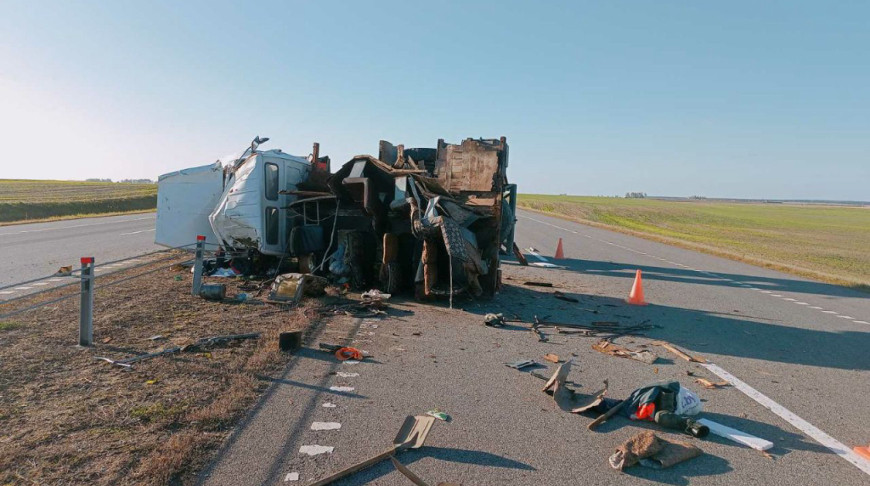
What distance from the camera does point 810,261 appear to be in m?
21.7

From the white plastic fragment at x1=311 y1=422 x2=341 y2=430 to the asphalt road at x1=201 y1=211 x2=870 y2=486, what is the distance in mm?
55

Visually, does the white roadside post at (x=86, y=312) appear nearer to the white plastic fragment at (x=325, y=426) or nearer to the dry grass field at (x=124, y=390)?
the dry grass field at (x=124, y=390)

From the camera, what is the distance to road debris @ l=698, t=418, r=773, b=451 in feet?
13.1

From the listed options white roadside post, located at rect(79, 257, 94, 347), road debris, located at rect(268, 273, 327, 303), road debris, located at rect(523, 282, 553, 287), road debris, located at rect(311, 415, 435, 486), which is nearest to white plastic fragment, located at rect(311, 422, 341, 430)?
road debris, located at rect(311, 415, 435, 486)

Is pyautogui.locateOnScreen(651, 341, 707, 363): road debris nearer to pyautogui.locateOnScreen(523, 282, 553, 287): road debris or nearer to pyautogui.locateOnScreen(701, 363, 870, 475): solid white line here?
pyautogui.locateOnScreen(701, 363, 870, 475): solid white line

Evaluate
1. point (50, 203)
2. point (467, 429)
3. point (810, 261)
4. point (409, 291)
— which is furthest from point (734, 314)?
point (50, 203)

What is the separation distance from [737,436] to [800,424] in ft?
2.74

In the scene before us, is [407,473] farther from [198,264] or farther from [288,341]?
[198,264]

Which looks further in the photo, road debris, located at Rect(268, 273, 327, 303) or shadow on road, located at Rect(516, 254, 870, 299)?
shadow on road, located at Rect(516, 254, 870, 299)

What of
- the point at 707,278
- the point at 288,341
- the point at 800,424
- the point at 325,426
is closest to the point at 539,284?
the point at 707,278

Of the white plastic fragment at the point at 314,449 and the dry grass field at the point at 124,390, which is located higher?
the dry grass field at the point at 124,390

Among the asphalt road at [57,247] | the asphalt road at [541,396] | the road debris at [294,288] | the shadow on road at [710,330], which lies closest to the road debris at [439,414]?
the asphalt road at [541,396]

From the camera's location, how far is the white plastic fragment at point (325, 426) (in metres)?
4.02

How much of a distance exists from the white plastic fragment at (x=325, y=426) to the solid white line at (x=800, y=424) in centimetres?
389
